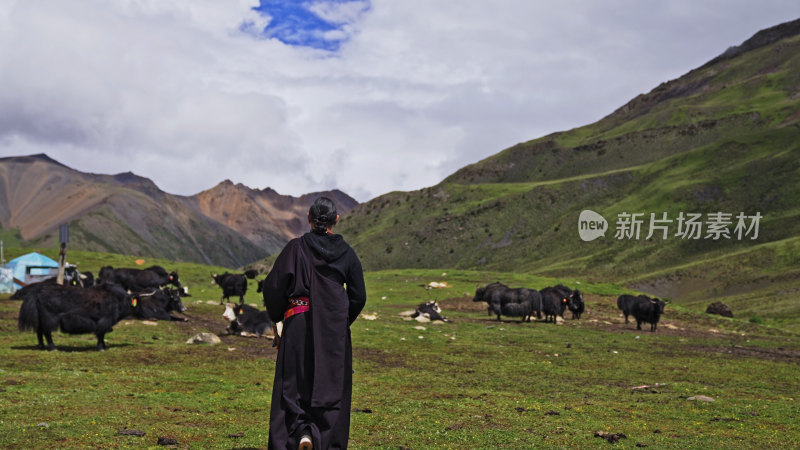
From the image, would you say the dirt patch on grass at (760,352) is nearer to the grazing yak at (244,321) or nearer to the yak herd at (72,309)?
the grazing yak at (244,321)

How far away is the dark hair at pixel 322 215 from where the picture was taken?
8.62 metres

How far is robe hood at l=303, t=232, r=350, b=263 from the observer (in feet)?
27.6

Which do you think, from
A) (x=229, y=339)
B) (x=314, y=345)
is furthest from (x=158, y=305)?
(x=314, y=345)

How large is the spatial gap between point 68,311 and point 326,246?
632 inches

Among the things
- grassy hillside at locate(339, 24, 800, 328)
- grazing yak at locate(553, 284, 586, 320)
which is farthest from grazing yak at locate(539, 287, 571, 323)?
grassy hillside at locate(339, 24, 800, 328)

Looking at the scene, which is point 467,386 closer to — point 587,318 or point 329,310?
point 329,310

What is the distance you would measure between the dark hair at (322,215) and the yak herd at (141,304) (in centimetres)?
1533

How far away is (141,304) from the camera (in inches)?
1208

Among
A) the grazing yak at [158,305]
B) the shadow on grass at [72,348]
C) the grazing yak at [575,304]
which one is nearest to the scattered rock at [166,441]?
the shadow on grass at [72,348]

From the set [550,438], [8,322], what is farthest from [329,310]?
[8,322]

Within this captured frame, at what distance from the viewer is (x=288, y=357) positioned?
8.21 m

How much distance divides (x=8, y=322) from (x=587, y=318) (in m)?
34.6

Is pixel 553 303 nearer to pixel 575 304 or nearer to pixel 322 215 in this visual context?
pixel 575 304

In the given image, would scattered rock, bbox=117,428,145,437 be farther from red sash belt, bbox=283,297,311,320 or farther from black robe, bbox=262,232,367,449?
red sash belt, bbox=283,297,311,320
